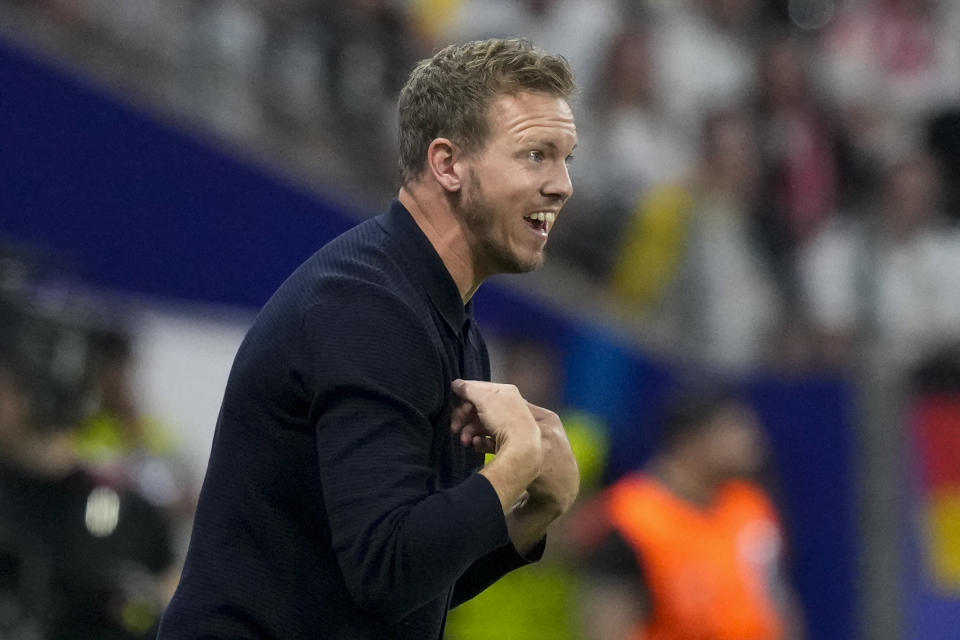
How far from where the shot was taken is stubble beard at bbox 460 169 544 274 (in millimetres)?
2225

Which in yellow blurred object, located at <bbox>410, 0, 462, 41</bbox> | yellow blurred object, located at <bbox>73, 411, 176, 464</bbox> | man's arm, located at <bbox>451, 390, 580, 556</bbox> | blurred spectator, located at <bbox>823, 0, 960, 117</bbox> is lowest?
yellow blurred object, located at <bbox>73, 411, 176, 464</bbox>

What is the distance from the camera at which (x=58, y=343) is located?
5.20 m

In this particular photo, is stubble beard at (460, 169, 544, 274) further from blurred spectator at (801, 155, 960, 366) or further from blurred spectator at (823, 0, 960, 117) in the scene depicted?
blurred spectator at (823, 0, 960, 117)

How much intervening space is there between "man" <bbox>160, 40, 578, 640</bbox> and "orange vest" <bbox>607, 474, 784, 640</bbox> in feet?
8.17

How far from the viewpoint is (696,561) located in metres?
4.91

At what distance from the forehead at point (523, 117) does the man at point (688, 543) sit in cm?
273

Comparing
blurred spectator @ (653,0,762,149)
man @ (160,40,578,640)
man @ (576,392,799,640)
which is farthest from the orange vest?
blurred spectator @ (653,0,762,149)

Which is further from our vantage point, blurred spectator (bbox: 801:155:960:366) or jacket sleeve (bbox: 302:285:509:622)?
blurred spectator (bbox: 801:155:960:366)

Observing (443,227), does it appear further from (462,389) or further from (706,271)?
(706,271)

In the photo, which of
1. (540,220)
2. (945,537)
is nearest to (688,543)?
(945,537)

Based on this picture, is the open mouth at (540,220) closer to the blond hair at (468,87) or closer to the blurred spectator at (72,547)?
the blond hair at (468,87)

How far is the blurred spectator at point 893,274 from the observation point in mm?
6434

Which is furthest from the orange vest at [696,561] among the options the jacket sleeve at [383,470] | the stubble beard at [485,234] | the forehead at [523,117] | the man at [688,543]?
the jacket sleeve at [383,470]

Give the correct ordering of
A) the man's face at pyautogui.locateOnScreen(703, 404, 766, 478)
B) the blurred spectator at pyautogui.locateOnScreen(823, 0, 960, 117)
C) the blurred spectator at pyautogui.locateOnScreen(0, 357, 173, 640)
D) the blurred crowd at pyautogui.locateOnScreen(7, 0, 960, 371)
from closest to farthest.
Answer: the blurred spectator at pyautogui.locateOnScreen(0, 357, 173, 640) < the man's face at pyautogui.locateOnScreen(703, 404, 766, 478) < the blurred crowd at pyautogui.locateOnScreen(7, 0, 960, 371) < the blurred spectator at pyautogui.locateOnScreen(823, 0, 960, 117)
